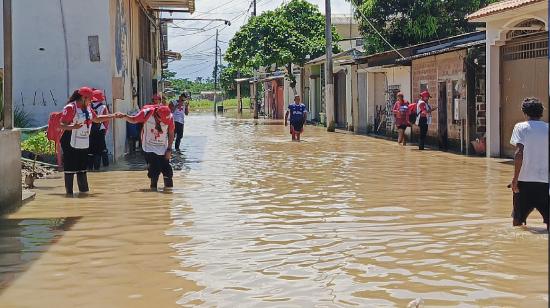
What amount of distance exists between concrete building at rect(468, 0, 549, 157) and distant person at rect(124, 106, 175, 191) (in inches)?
302

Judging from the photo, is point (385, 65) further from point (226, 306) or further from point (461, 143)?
point (226, 306)

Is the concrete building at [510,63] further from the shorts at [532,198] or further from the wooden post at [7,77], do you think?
the wooden post at [7,77]

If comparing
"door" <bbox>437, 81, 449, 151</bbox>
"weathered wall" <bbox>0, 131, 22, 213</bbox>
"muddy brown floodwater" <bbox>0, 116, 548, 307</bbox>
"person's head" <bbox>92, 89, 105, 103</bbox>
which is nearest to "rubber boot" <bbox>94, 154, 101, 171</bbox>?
"muddy brown floodwater" <bbox>0, 116, 548, 307</bbox>

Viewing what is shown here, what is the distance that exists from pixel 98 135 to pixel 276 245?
19.9 ft

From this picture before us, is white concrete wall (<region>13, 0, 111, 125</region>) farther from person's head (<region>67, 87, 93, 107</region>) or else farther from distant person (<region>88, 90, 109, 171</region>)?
person's head (<region>67, 87, 93, 107</region>)

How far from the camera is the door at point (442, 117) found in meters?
22.0

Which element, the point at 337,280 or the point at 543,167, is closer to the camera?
the point at 337,280

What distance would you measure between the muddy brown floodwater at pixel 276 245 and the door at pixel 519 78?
3338mm

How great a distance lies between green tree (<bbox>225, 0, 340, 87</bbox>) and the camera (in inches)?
1705

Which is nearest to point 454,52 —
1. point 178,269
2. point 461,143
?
point 461,143

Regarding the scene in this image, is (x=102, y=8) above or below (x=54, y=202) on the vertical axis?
above

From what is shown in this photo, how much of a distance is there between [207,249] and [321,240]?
3.92 feet

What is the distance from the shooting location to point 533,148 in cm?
801

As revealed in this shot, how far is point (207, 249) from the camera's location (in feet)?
25.4
